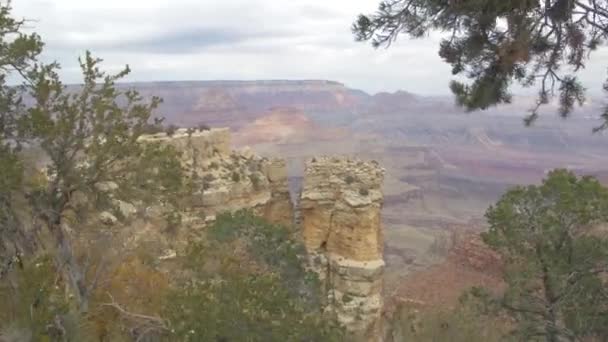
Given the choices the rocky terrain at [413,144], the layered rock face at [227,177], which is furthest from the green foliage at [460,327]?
the rocky terrain at [413,144]

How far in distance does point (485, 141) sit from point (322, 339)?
538 ft

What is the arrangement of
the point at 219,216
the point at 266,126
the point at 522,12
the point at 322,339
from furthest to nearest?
1. the point at 266,126
2. the point at 219,216
3. the point at 322,339
4. the point at 522,12

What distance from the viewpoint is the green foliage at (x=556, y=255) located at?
51.8 ft

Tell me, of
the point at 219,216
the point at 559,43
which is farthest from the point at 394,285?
the point at 559,43

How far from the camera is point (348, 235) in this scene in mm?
21172

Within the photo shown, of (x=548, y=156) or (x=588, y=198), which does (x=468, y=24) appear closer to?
(x=588, y=198)

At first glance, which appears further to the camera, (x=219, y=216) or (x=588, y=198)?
(x=219, y=216)

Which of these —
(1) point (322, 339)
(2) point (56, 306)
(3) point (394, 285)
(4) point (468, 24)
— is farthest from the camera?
(3) point (394, 285)

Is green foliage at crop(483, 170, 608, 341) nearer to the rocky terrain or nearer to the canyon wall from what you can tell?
the canyon wall

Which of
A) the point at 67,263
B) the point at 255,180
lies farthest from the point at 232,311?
the point at 255,180

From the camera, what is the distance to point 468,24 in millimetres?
8781

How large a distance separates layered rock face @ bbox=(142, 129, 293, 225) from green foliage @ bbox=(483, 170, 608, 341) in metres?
8.71

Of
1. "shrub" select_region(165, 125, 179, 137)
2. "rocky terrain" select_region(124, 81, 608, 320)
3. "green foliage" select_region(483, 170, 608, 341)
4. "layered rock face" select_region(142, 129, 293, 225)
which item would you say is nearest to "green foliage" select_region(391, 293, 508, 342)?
"green foliage" select_region(483, 170, 608, 341)

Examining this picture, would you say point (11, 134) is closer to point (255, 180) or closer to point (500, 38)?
point (500, 38)
